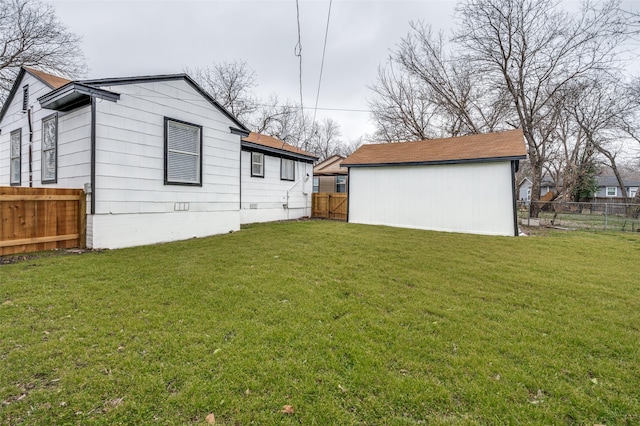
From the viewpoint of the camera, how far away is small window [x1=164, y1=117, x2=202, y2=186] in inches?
296

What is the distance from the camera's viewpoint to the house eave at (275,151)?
39.4 feet

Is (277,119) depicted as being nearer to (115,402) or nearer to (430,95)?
(430,95)

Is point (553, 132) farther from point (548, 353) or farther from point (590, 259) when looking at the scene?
point (548, 353)

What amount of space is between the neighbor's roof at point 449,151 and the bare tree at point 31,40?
14.4 metres

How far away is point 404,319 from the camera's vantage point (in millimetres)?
3355

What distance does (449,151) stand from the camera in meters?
12.0

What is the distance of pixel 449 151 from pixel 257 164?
794 centimetres

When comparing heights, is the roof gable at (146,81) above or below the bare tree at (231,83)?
below

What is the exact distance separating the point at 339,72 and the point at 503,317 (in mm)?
11963

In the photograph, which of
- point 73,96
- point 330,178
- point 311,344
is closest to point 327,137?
point 330,178

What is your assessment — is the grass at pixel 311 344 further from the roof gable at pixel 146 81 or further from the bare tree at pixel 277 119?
the bare tree at pixel 277 119

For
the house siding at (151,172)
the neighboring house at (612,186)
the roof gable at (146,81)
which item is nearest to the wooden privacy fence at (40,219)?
the house siding at (151,172)

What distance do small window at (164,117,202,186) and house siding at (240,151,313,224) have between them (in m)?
3.69

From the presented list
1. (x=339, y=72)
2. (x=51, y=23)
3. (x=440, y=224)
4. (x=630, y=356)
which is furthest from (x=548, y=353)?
(x=51, y=23)
